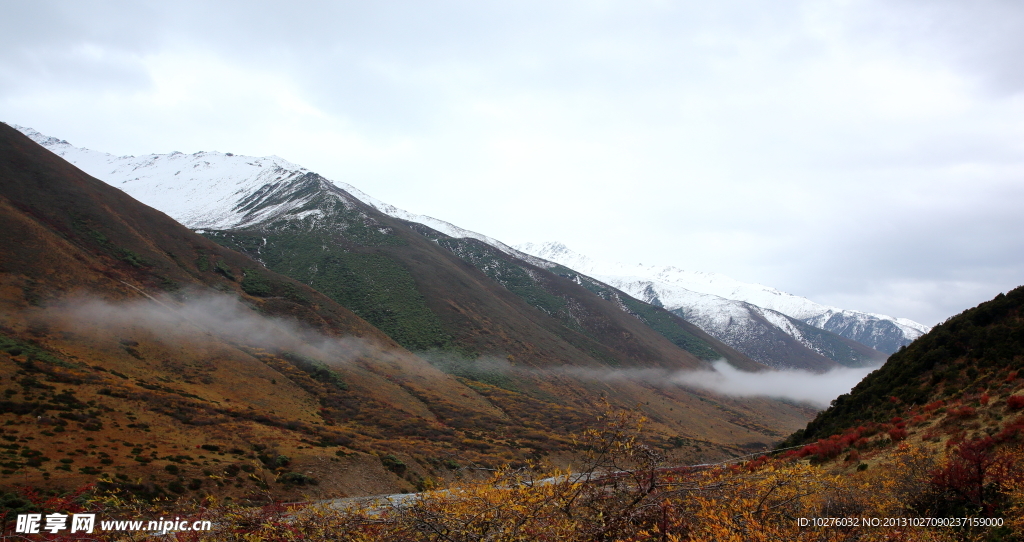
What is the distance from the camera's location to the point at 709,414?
371ft

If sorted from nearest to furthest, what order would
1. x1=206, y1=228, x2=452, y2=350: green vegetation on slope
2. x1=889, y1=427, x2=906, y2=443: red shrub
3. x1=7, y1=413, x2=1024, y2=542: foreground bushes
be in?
x1=7, y1=413, x2=1024, y2=542: foreground bushes, x1=889, y1=427, x2=906, y2=443: red shrub, x1=206, y1=228, x2=452, y2=350: green vegetation on slope

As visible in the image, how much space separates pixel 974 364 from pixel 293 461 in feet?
136

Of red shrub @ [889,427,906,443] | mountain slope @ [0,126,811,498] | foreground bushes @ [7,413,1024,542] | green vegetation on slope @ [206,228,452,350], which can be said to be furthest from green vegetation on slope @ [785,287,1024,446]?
green vegetation on slope @ [206,228,452,350]

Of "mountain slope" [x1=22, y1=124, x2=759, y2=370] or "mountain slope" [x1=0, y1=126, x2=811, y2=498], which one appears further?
"mountain slope" [x1=22, y1=124, x2=759, y2=370]

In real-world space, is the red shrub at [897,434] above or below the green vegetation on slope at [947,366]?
below

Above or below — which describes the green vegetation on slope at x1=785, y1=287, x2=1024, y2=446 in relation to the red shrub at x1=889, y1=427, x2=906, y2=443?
above

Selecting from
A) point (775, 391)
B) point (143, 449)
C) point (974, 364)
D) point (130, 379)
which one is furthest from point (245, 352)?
point (775, 391)

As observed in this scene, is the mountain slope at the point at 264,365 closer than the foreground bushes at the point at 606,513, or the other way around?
the foreground bushes at the point at 606,513

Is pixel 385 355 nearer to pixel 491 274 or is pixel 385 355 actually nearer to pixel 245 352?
pixel 245 352

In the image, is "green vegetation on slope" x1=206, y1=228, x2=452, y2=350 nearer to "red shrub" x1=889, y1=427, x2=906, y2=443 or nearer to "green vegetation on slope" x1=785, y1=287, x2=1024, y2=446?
"green vegetation on slope" x1=785, y1=287, x2=1024, y2=446

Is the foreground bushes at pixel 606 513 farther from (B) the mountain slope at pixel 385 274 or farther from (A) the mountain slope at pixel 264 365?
(B) the mountain slope at pixel 385 274

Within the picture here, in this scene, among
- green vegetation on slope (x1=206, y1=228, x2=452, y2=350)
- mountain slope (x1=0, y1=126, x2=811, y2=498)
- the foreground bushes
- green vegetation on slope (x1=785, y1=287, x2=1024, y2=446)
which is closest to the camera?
the foreground bushes

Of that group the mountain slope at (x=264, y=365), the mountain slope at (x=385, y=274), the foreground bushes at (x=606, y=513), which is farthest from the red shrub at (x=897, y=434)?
the mountain slope at (x=385, y=274)

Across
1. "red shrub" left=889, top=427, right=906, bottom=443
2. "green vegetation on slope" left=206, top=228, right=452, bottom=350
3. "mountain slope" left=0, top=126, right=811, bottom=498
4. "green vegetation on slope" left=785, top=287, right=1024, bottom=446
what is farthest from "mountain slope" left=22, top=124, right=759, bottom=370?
"red shrub" left=889, top=427, right=906, bottom=443
